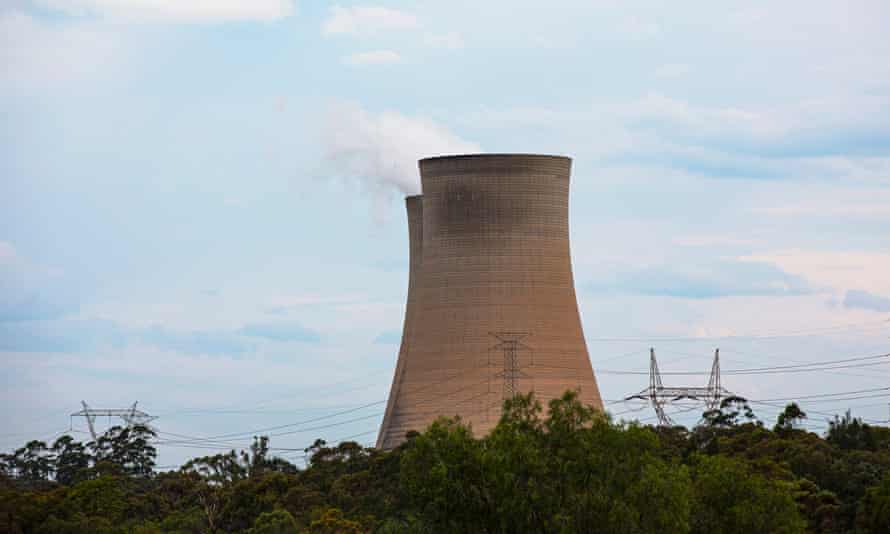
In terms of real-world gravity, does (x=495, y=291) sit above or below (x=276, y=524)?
above

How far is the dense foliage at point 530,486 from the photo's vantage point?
21.8 meters

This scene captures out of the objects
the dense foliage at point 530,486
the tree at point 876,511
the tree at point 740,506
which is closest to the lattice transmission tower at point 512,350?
the dense foliage at point 530,486

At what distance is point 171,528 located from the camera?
35.4 metres

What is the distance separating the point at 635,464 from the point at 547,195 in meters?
14.8

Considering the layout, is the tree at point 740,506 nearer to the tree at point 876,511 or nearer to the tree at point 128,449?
the tree at point 876,511

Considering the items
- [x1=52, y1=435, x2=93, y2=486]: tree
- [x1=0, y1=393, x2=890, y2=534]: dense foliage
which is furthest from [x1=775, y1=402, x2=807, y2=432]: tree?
[x1=52, y1=435, x2=93, y2=486]: tree

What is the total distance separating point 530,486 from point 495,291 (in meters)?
14.2

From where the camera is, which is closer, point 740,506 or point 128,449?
point 740,506

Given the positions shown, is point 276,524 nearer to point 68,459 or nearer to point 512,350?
point 512,350

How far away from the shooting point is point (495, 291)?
3575 centimetres

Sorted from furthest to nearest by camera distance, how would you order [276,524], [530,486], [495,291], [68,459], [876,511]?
[68,459] < [495,291] < [276,524] < [876,511] < [530,486]

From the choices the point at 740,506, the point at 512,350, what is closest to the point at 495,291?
the point at 512,350

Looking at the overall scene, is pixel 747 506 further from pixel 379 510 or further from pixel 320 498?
pixel 320 498

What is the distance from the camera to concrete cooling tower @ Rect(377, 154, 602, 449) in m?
35.8
